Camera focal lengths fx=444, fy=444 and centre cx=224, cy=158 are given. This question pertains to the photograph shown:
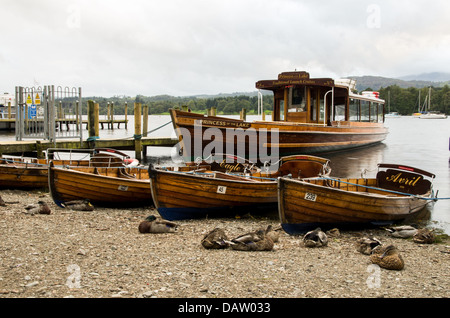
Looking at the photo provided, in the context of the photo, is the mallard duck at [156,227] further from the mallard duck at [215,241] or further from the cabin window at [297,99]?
the cabin window at [297,99]

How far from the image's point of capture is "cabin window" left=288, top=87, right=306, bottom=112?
71.3ft

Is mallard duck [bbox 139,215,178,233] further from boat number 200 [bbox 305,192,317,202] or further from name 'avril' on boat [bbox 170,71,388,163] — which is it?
name 'avril' on boat [bbox 170,71,388,163]

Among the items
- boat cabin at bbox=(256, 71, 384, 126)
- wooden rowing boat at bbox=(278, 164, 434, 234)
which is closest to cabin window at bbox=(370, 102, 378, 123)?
boat cabin at bbox=(256, 71, 384, 126)

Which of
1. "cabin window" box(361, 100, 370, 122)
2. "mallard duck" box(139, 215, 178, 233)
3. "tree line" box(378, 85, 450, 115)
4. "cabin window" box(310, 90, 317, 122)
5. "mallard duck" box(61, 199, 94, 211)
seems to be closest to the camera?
"mallard duck" box(139, 215, 178, 233)

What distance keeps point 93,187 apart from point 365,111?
21.3 meters

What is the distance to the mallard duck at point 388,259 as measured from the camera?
6.51 metres

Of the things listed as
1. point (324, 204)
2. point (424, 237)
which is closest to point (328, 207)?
point (324, 204)

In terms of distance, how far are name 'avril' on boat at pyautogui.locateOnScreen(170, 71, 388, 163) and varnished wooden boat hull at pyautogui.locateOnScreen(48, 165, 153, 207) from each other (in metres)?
7.62

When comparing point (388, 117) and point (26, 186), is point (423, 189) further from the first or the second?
point (388, 117)

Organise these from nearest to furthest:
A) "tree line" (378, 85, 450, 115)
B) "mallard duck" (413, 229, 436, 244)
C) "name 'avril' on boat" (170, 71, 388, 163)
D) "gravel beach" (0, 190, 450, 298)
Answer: "gravel beach" (0, 190, 450, 298) → "mallard duck" (413, 229, 436, 244) → "name 'avril' on boat" (170, 71, 388, 163) → "tree line" (378, 85, 450, 115)

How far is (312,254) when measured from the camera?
7203mm

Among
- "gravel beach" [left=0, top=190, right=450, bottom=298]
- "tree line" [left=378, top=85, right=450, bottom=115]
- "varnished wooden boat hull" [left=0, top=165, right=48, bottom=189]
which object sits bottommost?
A: "gravel beach" [left=0, top=190, right=450, bottom=298]

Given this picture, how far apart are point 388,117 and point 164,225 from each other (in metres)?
128

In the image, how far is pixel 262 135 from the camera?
20188mm
